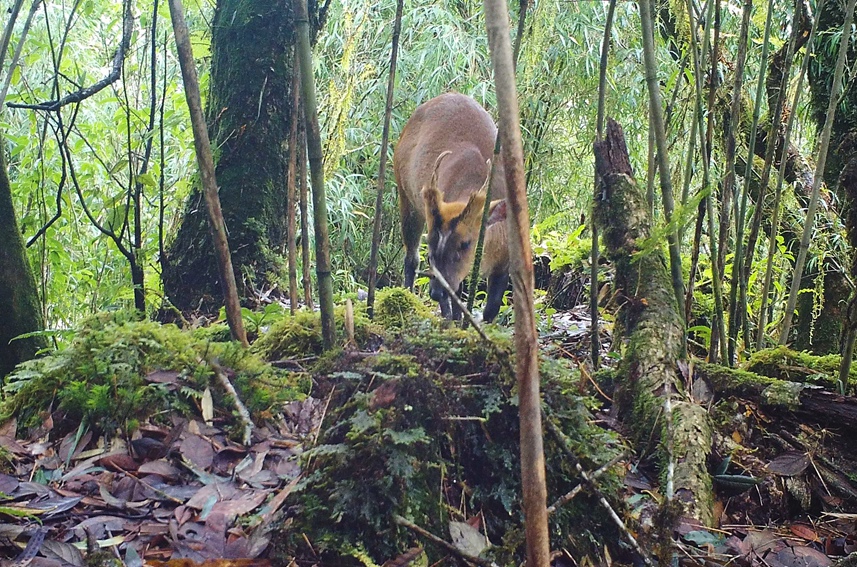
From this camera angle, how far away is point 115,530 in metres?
1.60

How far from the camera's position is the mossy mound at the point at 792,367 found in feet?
8.55

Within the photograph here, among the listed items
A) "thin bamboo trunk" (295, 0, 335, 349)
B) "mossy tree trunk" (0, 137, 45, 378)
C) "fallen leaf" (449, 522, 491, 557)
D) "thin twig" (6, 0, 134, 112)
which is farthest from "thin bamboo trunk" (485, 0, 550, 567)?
"thin twig" (6, 0, 134, 112)

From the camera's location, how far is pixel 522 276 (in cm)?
96

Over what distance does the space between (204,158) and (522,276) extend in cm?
159

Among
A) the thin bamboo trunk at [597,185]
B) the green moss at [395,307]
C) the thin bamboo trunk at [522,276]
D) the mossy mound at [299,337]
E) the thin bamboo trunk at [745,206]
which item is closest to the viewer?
the thin bamboo trunk at [522,276]

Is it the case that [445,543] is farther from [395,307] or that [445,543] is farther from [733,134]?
[395,307]

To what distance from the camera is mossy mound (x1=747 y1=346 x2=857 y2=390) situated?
261cm

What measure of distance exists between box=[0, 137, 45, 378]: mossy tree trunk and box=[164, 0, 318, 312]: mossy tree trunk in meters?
1.19

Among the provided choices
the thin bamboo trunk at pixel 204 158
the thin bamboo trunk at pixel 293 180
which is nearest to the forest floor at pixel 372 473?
the thin bamboo trunk at pixel 204 158

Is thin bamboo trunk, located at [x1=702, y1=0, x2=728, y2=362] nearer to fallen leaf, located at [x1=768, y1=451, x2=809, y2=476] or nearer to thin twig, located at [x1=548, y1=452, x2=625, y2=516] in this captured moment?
fallen leaf, located at [x1=768, y1=451, x2=809, y2=476]

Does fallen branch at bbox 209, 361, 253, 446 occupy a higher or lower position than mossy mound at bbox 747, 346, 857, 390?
higher

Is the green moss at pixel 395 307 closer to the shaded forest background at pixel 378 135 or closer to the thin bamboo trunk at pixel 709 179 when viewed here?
the shaded forest background at pixel 378 135

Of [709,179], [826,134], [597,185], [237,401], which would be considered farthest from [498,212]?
[237,401]

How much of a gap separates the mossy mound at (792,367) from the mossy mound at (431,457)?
45.0 inches
